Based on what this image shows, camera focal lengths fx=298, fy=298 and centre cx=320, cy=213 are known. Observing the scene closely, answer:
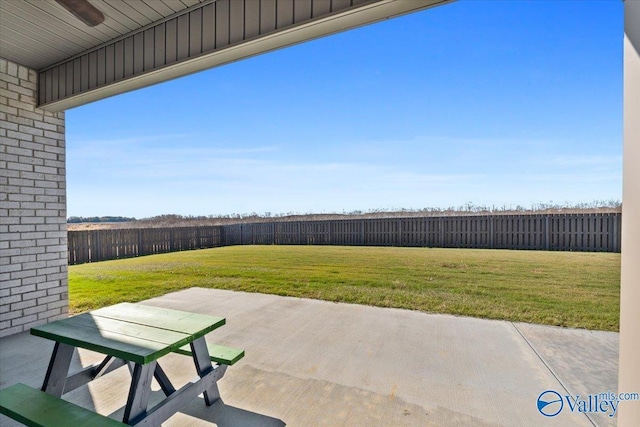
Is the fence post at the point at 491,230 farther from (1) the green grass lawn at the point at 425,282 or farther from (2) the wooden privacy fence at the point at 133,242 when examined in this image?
(2) the wooden privacy fence at the point at 133,242

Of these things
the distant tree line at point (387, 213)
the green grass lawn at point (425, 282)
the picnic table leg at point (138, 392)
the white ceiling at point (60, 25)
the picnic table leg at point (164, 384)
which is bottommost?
the green grass lawn at point (425, 282)

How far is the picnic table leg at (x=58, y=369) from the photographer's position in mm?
1883

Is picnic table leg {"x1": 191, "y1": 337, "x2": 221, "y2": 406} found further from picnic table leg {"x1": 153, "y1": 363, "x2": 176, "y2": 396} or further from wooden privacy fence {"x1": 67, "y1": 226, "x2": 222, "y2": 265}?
wooden privacy fence {"x1": 67, "y1": 226, "x2": 222, "y2": 265}

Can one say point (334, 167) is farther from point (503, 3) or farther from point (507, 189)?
point (503, 3)

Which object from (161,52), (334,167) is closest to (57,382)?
(161,52)

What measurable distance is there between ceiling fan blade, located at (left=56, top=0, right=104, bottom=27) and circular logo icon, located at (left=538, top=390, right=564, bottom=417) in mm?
4116

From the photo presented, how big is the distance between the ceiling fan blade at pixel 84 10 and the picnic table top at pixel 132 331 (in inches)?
83.3

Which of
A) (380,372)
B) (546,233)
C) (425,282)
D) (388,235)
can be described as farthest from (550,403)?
(388,235)

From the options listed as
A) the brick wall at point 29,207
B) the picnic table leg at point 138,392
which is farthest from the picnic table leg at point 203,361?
the brick wall at point 29,207

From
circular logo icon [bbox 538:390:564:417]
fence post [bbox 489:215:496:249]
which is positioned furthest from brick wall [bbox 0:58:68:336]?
fence post [bbox 489:215:496:249]

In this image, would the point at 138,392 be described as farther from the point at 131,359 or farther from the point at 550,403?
the point at 550,403

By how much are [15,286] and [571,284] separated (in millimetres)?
8162

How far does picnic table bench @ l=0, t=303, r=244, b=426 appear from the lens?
1.51 meters

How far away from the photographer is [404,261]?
26.3ft
